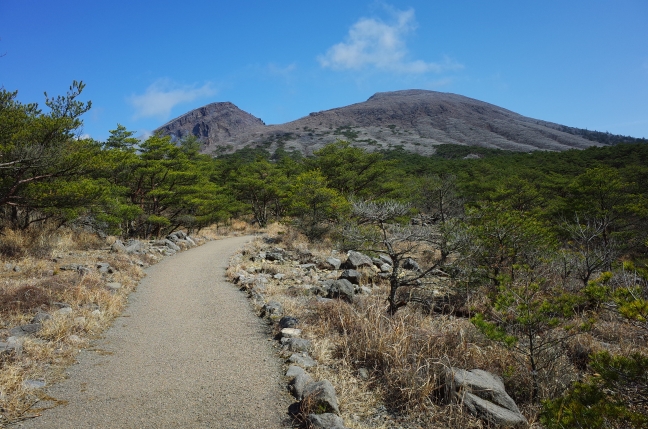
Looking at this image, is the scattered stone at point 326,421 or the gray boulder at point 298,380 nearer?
the scattered stone at point 326,421

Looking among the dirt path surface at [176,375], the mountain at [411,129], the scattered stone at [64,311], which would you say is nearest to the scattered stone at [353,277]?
the dirt path surface at [176,375]

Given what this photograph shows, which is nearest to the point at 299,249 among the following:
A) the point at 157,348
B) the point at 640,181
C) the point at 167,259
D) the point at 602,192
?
the point at 167,259

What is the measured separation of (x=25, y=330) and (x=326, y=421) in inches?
194

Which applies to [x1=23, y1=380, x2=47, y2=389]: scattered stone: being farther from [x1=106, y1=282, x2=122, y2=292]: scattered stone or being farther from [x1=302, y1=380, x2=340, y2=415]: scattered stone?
[x1=106, y1=282, x2=122, y2=292]: scattered stone

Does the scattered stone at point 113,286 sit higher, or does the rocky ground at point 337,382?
the scattered stone at point 113,286

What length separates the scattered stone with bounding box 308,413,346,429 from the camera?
3.24 m

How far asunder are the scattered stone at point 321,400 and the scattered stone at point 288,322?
A: 226cm

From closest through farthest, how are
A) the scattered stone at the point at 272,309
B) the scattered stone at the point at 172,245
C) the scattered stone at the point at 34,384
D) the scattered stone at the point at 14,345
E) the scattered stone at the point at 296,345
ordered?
the scattered stone at the point at 34,384 < the scattered stone at the point at 14,345 < the scattered stone at the point at 296,345 < the scattered stone at the point at 272,309 < the scattered stone at the point at 172,245

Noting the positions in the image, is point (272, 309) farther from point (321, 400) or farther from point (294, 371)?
point (321, 400)

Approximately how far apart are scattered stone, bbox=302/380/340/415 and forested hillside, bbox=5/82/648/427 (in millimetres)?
1787

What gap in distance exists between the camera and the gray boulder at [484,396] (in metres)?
3.27

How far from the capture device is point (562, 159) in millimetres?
40500

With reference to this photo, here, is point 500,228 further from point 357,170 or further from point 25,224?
point 357,170

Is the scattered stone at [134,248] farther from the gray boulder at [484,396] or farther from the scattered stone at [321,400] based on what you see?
the gray boulder at [484,396]
